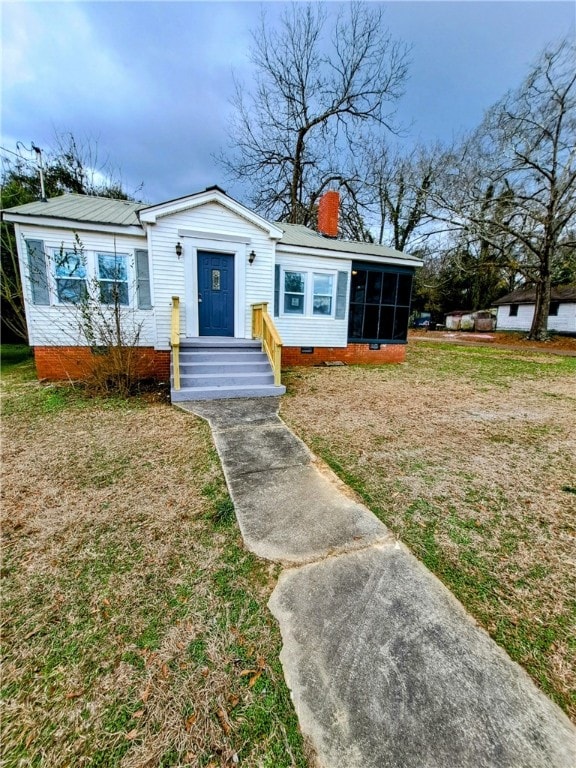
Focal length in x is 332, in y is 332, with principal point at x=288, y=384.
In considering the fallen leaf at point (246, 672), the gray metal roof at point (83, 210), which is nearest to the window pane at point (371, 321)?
the gray metal roof at point (83, 210)

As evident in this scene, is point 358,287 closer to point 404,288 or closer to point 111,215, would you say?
point 404,288

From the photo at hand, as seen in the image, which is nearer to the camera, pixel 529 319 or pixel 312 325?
pixel 312 325

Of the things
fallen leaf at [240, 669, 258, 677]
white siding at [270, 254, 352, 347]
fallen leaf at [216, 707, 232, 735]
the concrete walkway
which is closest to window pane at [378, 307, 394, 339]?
white siding at [270, 254, 352, 347]

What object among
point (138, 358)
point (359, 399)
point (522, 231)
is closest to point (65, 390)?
point (138, 358)

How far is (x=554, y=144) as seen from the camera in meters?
15.1

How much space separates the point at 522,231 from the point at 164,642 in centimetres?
2189

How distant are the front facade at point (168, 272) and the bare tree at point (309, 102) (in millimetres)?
10136

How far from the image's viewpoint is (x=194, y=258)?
7.82m

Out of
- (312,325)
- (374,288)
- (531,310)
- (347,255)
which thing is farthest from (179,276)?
(531,310)

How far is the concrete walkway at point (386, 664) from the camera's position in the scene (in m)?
1.31

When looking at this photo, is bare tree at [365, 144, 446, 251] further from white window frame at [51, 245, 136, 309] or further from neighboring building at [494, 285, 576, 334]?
white window frame at [51, 245, 136, 309]

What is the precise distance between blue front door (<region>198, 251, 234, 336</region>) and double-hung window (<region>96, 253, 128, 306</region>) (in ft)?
5.49

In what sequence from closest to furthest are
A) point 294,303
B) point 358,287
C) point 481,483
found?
point 481,483, point 294,303, point 358,287

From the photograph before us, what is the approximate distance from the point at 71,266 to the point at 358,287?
744 cm
